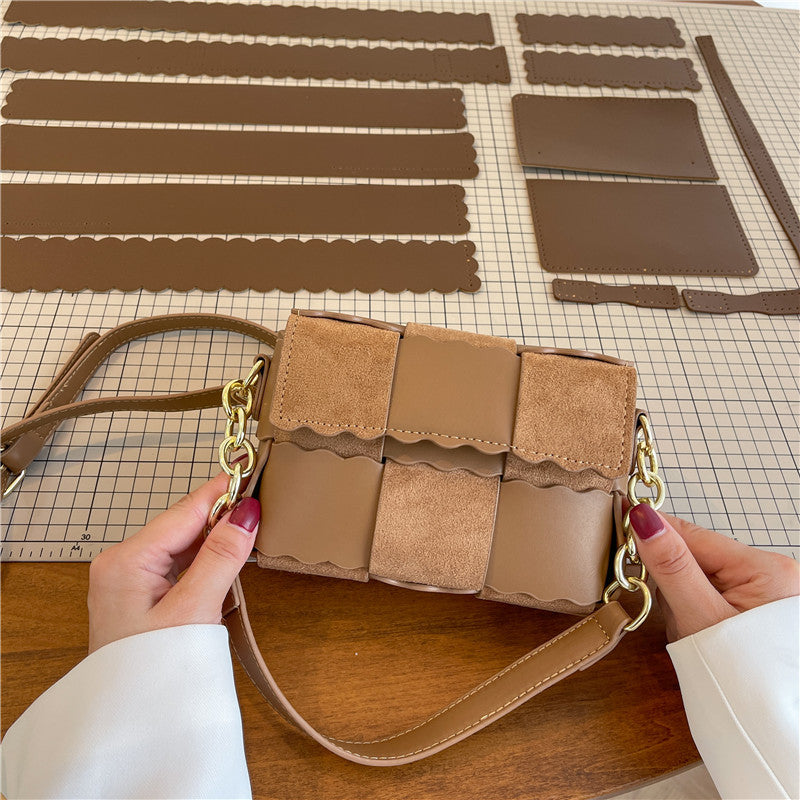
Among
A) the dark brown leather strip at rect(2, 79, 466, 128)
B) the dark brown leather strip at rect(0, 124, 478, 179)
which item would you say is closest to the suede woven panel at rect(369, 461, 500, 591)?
the dark brown leather strip at rect(0, 124, 478, 179)

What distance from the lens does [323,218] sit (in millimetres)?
1354

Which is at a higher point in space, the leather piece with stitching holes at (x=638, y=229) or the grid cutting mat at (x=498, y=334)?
the leather piece with stitching holes at (x=638, y=229)

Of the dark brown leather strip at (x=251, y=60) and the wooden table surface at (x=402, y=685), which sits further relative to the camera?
→ the dark brown leather strip at (x=251, y=60)

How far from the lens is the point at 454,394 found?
2.48 feet

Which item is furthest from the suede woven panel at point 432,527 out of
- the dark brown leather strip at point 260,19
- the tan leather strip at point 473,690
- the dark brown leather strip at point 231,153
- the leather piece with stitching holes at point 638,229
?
the dark brown leather strip at point 260,19

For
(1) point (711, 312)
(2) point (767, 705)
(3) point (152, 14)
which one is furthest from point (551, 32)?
(2) point (767, 705)

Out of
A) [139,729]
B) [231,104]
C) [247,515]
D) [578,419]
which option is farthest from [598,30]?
[139,729]

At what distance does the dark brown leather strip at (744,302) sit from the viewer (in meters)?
1.28

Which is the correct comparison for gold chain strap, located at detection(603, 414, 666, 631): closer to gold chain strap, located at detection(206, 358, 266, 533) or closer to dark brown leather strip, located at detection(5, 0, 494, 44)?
gold chain strap, located at detection(206, 358, 266, 533)

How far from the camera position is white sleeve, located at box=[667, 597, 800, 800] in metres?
0.65

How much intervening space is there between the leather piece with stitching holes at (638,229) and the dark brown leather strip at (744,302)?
6cm

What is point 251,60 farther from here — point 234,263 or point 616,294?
point 616,294

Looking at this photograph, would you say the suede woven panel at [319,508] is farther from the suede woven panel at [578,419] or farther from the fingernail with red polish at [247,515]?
the suede woven panel at [578,419]

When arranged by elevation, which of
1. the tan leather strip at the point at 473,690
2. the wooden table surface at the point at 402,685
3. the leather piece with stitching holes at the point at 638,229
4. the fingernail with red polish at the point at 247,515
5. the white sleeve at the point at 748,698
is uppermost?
the leather piece with stitching holes at the point at 638,229
